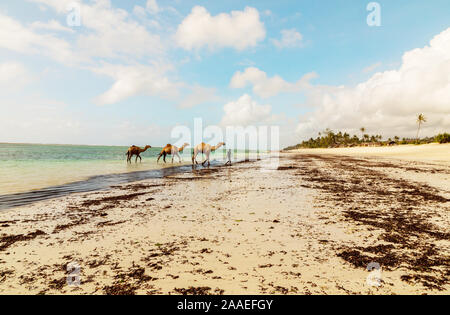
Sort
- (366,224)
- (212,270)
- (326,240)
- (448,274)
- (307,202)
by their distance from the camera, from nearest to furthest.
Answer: (448,274) < (212,270) < (326,240) < (366,224) < (307,202)

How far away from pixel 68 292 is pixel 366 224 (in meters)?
6.39

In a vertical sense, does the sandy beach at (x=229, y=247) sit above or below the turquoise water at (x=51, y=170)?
below

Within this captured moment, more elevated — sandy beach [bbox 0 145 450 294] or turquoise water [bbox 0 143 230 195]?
turquoise water [bbox 0 143 230 195]

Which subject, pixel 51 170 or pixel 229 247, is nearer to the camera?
pixel 229 247

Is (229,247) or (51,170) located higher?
(51,170)

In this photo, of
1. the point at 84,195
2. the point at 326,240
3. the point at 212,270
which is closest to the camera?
the point at 212,270

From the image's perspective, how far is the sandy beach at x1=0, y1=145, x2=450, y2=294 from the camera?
3025 millimetres

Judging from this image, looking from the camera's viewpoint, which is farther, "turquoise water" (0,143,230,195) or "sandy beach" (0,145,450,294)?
"turquoise water" (0,143,230,195)

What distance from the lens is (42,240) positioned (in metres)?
4.72

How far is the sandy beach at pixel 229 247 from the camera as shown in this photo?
303cm

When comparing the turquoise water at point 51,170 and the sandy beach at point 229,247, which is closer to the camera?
the sandy beach at point 229,247

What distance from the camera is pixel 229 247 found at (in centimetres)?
424
